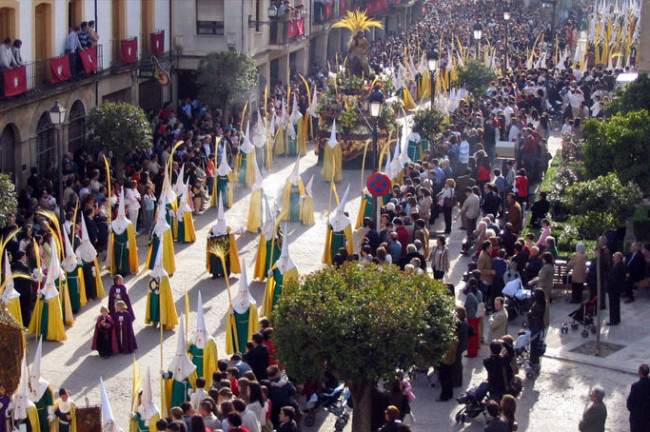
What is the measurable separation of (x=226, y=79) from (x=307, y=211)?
985 cm

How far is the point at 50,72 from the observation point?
1069 inches

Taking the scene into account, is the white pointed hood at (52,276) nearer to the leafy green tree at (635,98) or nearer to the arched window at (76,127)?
the arched window at (76,127)

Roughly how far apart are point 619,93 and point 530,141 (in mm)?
2103

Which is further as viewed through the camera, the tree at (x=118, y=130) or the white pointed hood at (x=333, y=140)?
the white pointed hood at (x=333, y=140)

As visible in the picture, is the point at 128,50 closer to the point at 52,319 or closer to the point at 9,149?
the point at 9,149

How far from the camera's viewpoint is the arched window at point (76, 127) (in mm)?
29125

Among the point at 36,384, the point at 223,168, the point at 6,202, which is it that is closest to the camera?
the point at 36,384

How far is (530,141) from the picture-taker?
26.6m

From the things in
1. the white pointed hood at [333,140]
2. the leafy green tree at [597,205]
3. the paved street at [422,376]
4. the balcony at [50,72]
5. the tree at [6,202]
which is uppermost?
the balcony at [50,72]

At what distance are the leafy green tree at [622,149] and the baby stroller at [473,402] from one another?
698cm

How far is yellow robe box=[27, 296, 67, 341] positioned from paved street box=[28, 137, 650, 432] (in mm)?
150

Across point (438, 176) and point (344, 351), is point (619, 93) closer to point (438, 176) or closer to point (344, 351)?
point (438, 176)

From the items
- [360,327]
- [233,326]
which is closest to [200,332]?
[233,326]

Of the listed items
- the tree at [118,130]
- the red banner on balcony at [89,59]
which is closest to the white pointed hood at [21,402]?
the tree at [118,130]
